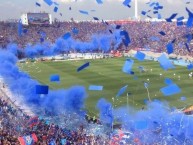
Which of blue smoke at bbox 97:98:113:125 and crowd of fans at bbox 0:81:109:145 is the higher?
crowd of fans at bbox 0:81:109:145

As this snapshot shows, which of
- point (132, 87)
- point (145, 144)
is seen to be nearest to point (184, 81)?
point (132, 87)

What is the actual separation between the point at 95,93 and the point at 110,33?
40.0m

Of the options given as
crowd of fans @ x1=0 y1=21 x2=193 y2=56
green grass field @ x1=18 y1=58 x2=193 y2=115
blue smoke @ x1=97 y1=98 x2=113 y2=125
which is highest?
crowd of fans @ x1=0 y1=21 x2=193 y2=56

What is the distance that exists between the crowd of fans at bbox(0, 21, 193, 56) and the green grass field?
11.3 m

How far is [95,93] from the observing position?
3072cm

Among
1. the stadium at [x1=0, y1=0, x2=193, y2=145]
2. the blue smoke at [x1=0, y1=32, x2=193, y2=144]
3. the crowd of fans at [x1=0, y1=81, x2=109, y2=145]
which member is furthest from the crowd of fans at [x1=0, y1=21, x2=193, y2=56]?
the crowd of fans at [x1=0, y1=81, x2=109, y2=145]

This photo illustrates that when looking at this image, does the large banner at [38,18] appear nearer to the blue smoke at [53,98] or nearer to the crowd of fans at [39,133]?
the blue smoke at [53,98]

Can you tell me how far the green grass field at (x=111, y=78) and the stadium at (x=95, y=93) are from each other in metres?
0.07

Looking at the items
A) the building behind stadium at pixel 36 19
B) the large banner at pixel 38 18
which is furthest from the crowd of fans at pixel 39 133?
the large banner at pixel 38 18

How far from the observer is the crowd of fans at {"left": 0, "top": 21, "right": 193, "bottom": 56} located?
6162cm

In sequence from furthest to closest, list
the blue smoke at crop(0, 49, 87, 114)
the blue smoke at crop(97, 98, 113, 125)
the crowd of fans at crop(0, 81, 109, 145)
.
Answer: the blue smoke at crop(0, 49, 87, 114) → the blue smoke at crop(97, 98, 113, 125) → the crowd of fans at crop(0, 81, 109, 145)

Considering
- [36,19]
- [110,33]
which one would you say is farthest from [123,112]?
[36,19]

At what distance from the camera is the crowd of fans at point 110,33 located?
A: 2426 inches

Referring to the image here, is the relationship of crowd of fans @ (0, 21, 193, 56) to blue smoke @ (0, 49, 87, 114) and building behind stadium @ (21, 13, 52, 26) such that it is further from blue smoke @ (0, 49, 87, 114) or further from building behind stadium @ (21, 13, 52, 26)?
blue smoke @ (0, 49, 87, 114)
